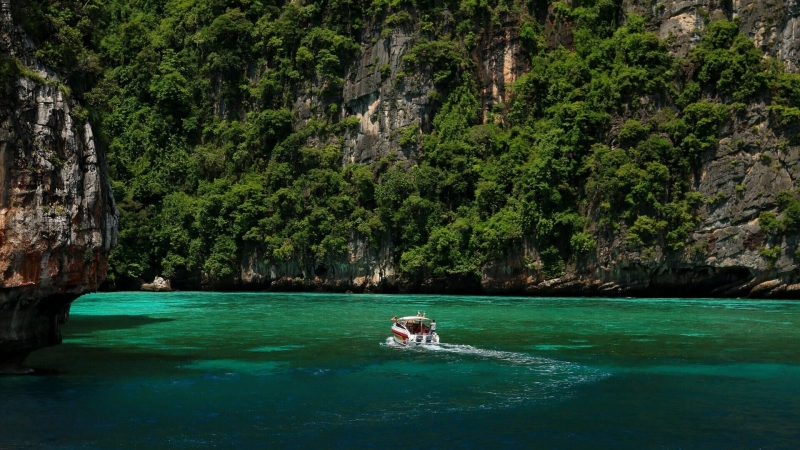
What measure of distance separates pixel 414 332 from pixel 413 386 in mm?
7324

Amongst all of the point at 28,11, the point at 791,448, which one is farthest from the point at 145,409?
the point at 791,448

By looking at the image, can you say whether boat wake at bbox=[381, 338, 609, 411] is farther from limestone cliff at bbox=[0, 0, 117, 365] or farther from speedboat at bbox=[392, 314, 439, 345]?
limestone cliff at bbox=[0, 0, 117, 365]

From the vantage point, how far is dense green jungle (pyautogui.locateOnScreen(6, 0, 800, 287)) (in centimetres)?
5231

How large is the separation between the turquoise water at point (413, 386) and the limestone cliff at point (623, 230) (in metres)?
15.0

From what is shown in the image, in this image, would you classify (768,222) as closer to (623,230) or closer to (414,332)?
(623,230)

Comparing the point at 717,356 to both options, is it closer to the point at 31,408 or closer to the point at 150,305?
the point at 31,408

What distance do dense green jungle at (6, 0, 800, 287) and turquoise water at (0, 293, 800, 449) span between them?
748 inches

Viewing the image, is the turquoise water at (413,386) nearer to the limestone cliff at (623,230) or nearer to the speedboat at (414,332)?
the speedboat at (414,332)

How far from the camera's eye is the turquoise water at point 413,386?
51.6ft

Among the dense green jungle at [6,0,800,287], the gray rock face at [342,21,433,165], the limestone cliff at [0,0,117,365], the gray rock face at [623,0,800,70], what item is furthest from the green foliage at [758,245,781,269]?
the limestone cliff at [0,0,117,365]

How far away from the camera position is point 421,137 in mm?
62781

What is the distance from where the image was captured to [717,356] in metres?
25.2

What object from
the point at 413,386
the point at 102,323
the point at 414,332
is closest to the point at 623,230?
the point at 414,332

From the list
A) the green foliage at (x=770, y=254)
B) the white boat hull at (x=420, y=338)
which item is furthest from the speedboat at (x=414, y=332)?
the green foliage at (x=770, y=254)
